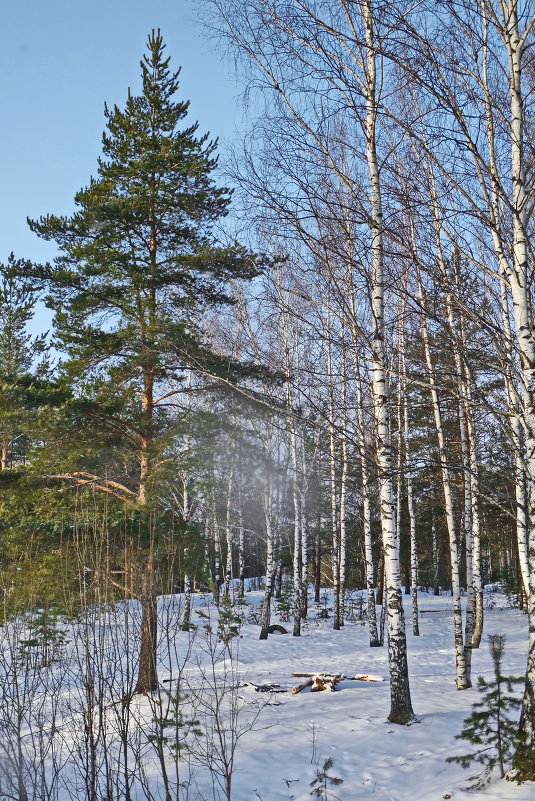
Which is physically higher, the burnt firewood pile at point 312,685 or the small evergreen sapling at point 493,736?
the small evergreen sapling at point 493,736

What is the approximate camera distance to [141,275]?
31.8ft

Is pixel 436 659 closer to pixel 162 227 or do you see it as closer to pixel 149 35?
pixel 162 227

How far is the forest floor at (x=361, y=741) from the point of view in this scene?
17.4ft

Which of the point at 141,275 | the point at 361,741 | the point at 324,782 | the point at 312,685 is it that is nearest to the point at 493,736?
the point at 324,782

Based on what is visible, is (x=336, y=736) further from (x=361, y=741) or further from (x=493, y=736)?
(x=493, y=736)

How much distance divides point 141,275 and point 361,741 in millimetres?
7386

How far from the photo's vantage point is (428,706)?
7.87 m

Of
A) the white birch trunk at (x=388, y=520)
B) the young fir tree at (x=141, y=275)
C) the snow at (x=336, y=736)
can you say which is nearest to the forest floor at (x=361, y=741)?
the snow at (x=336, y=736)

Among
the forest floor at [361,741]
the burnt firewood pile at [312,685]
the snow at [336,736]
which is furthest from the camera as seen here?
the burnt firewood pile at [312,685]

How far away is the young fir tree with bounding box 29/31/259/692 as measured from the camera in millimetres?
9336

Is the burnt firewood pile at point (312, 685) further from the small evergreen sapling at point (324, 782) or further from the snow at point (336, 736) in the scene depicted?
the small evergreen sapling at point (324, 782)

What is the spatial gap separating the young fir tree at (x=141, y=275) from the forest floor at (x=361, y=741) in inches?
105

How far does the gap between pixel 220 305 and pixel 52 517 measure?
4.72 meters

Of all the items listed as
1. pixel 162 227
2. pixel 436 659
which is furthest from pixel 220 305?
pixel 436 659
